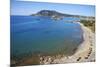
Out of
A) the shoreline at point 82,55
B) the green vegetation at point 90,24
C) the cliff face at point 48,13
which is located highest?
the cliff face at point 48,13

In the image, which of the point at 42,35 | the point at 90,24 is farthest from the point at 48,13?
the point at 90,24

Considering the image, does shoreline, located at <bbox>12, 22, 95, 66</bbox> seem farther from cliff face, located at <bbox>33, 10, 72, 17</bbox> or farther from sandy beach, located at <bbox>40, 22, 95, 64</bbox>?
cliff face, located at <bbox>33, 10, 72, 17</bbox>

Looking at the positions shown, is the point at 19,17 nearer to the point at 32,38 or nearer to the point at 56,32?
the point at 32,38

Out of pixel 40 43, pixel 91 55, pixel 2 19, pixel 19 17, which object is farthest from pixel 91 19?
pixel 2 19

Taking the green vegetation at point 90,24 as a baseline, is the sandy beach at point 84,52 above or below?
below

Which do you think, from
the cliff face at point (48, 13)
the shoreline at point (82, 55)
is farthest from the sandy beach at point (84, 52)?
the cliff face at point (48, 13)

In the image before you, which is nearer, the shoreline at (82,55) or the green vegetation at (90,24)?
the shoreline at (82,55)

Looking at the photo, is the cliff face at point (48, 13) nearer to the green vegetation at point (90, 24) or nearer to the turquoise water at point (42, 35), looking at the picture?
the turquoise water at point (42, 35)

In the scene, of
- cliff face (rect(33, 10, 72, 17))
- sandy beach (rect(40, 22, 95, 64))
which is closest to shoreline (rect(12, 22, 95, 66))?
sandy beach (rect(40, 22, 95, 64))
